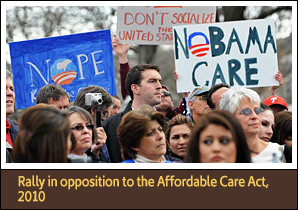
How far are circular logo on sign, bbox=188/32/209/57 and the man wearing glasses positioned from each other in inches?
30.0

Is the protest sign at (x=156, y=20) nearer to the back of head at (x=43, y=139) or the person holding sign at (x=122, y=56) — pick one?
the person holding sign at (x=122, y=56)

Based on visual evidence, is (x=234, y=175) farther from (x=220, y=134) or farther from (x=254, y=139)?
(x=254, y=139)

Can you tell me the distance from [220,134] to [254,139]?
0.82m

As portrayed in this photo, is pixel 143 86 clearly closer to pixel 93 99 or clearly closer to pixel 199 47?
pixel 93 99

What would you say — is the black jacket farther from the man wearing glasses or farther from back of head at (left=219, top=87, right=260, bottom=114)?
back of head at (left=219, top=87, right=260, bottom=114)

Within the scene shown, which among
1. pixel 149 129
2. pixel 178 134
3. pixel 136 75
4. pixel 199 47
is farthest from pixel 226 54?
pixel 149 129

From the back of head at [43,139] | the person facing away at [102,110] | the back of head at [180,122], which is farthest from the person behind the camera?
the back of head at [180,122]

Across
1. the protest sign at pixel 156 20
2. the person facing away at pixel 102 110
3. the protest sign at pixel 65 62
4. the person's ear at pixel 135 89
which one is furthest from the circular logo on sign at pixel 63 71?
the person's ear at pixel 135 89

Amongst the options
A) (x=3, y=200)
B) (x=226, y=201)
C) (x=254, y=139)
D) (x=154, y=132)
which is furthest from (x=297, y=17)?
(x=3, y=200)

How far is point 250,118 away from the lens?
16.8 feet

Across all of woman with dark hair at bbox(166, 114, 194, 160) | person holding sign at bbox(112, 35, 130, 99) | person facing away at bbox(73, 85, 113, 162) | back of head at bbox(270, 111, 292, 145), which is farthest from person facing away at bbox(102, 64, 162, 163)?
back of head at bbox(270, 111, 292, 145)

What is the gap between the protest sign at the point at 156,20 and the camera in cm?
759

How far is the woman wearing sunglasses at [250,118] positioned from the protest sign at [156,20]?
2478 mm

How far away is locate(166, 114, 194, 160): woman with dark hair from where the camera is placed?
19.7 feet
